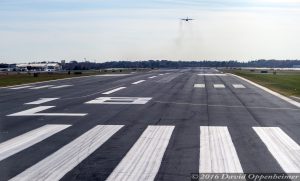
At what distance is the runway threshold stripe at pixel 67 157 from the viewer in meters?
9.16

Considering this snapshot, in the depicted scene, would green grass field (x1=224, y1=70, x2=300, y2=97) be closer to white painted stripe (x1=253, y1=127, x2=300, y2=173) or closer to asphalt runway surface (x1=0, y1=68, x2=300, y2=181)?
asphalt runway surface (x1=0, y1=68, x2=300, y2=181)

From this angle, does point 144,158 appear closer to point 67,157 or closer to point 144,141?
point 67,157

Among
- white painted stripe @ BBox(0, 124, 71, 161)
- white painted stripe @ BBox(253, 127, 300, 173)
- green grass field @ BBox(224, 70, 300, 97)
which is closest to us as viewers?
white painted stripe @ BBox(253, 127, 300, 173)

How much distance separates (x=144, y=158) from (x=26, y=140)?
4015 mm

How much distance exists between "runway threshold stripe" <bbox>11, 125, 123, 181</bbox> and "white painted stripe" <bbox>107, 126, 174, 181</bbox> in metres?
0.96

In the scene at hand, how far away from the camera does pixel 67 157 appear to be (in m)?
10.8

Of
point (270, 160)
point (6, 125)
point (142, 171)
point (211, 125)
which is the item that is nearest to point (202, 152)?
point (270, 160)

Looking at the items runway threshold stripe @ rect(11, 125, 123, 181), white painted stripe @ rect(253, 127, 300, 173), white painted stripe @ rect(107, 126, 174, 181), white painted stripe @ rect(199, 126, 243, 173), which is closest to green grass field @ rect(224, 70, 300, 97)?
white painted stripe @ rect(253, 127, 300, 173)

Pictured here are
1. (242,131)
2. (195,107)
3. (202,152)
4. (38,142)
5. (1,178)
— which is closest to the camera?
(1,178)

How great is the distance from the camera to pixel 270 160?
10523mm

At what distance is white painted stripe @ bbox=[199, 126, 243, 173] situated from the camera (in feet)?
Result: 31.6

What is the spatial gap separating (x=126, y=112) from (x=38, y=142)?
727 centimetres

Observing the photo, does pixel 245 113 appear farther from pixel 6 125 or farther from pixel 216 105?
pixel 6 125

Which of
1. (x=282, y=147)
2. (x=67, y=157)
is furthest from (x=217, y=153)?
(x=67, y=157)
